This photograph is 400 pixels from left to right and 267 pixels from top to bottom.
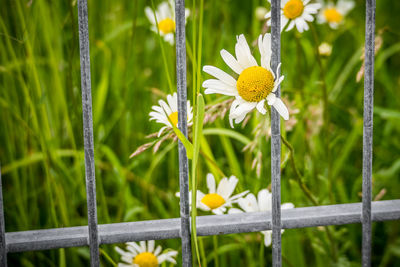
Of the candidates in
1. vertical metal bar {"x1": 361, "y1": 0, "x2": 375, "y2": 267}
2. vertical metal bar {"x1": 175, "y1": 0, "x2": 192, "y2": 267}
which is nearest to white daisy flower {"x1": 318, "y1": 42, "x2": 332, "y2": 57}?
vertical metal bar {"x1": 361, "y1": 0, "x2": 375, "y2": 267}

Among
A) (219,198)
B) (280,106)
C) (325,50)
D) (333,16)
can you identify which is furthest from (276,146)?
(333,16)

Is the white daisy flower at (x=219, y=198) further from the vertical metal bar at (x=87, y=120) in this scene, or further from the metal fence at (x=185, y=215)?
the vertical metal bar at (x=87, y=120)

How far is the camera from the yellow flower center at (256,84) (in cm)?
51

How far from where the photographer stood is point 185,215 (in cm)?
56

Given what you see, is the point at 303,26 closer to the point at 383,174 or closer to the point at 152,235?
the point at 152,235

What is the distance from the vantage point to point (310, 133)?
101 cm

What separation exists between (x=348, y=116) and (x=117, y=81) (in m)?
0.74

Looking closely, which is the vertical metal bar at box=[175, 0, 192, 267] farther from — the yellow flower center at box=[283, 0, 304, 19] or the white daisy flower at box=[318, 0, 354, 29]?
the white daisy flower at box=[318, 0, 354, 29]

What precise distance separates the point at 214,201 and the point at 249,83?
8.9 inches

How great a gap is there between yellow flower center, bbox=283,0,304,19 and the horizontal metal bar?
30 centimetres

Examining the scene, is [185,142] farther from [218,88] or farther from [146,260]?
[146,260]

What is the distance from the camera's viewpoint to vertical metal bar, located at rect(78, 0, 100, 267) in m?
0.52

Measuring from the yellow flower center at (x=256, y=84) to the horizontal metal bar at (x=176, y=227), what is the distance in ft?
0.58

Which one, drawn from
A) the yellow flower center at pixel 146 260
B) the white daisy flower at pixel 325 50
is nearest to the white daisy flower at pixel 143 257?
the yellow flower center at pixel 146 260
